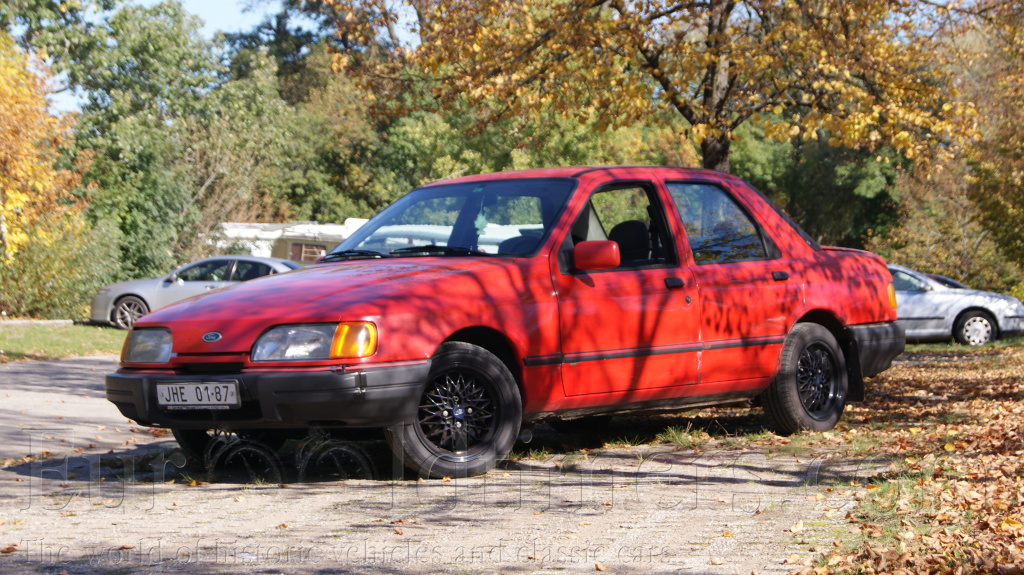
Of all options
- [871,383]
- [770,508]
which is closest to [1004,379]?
[871,383]

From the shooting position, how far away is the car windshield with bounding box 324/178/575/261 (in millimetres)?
6375

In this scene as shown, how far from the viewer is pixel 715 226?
284 inches

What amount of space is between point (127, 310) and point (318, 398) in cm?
1657

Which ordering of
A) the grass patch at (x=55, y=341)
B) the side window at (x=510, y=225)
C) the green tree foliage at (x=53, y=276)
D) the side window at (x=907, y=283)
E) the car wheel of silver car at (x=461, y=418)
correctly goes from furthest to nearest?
the green tree foliage at (x=53, y=276)
the side window at (x=907, y=283)
the grass patch at (x=55, y=341)
the side window at (x=510, y=225)
the car wheel of silver car at (x=461, y=418)

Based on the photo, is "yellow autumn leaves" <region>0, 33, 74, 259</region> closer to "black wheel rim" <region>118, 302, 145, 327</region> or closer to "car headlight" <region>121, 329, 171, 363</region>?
"black wheel rim" <region>118, 302, 145, 327</region>

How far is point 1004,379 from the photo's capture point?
11367 millimetres

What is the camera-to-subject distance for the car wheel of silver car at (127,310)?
20516 millimetres

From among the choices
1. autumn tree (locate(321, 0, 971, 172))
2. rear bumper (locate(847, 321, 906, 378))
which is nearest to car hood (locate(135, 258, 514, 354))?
rear bumper (locate(847, 321, 906, 378))

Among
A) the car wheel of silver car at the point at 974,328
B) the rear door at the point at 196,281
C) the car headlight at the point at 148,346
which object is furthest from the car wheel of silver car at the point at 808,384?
the rear door at the point at 196,281

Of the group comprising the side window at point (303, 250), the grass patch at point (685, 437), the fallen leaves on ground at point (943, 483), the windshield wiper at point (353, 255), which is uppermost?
the side window at point (303, 250)

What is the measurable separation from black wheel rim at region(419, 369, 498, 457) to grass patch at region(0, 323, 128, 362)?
32.6ft

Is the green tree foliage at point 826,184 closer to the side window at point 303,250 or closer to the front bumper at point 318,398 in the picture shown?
the side window at point 303,250

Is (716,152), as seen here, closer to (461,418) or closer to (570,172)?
(570,172)

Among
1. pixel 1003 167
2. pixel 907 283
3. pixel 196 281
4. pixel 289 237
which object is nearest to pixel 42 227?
pixel 196 281
